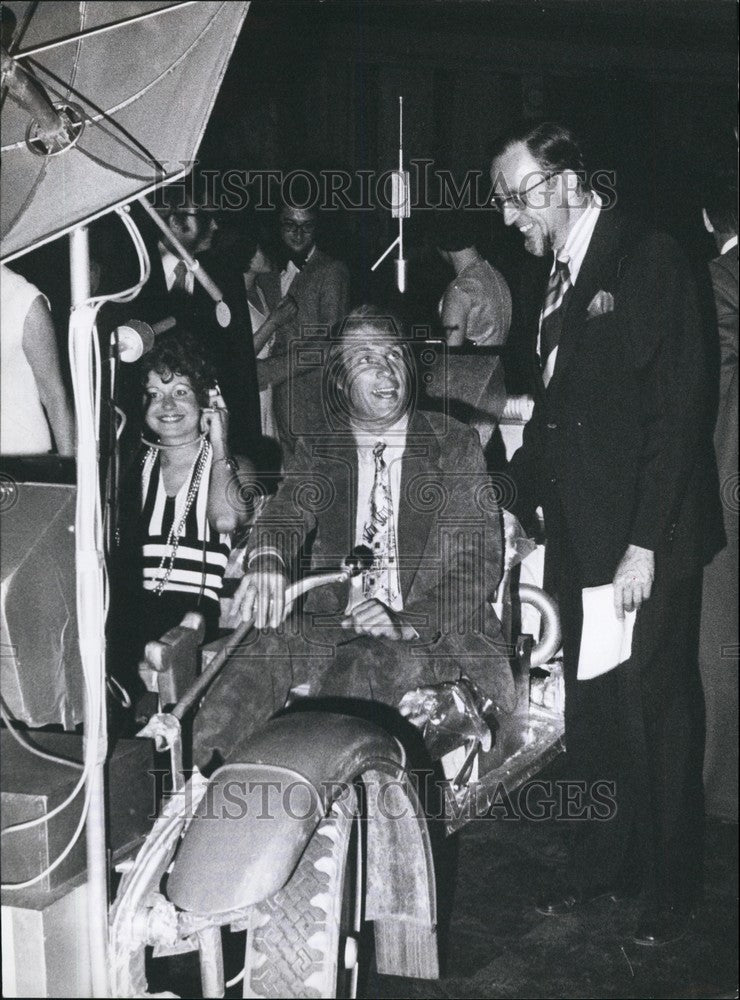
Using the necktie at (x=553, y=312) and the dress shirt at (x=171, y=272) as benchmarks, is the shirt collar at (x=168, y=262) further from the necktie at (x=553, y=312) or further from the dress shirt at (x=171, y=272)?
the necktie at (x=553, y=312)

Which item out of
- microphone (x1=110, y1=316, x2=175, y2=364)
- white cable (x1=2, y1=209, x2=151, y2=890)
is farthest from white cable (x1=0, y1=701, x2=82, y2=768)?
microphone (x1=110, y1=316, x2=175, y2=364)

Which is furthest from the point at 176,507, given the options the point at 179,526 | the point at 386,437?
the point at 386,437

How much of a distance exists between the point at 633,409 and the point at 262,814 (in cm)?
157

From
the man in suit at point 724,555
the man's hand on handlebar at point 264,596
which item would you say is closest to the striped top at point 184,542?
the man's hand on handlebar at point 264,596

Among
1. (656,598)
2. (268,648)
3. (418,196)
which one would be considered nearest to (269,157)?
(418,196)

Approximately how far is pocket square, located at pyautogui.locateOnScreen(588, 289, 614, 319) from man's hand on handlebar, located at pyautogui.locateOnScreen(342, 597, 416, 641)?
3.46 feet

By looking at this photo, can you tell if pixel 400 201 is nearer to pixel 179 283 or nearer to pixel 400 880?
pixel 179 283

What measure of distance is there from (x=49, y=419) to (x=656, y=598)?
1931 millimetres

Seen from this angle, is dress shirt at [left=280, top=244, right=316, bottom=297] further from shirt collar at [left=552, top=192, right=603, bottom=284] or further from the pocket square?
the pocket square

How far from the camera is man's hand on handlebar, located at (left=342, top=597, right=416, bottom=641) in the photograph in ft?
10.1

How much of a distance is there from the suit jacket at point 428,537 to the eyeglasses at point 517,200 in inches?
27.0

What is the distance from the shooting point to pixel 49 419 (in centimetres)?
325

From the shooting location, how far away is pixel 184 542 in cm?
351

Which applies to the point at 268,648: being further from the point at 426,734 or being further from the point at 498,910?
the point at 498,910
